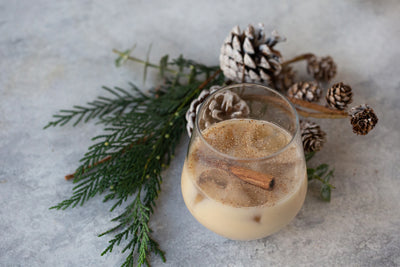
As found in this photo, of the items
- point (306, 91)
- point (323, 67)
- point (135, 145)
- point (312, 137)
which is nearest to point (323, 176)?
point (312, 137)

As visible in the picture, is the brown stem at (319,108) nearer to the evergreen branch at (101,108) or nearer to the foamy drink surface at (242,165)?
the foamy drink surface at (242,165)

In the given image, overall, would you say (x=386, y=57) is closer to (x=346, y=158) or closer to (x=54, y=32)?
(x=346, y=158)

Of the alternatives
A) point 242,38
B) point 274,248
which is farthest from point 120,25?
point 274,248

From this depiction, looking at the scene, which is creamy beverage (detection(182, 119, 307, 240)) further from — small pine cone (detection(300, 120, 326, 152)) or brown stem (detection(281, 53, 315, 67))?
brown stem (detection(281, 53, 315, 67))

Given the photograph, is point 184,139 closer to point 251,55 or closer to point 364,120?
point 251,55

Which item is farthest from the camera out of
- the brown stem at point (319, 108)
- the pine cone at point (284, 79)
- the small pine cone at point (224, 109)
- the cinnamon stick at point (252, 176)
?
the pine cone at point (284, 79)

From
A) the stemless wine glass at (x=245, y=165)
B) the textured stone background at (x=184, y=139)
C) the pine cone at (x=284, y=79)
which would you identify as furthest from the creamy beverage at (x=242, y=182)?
the pine cone at (x=284, y=79)
